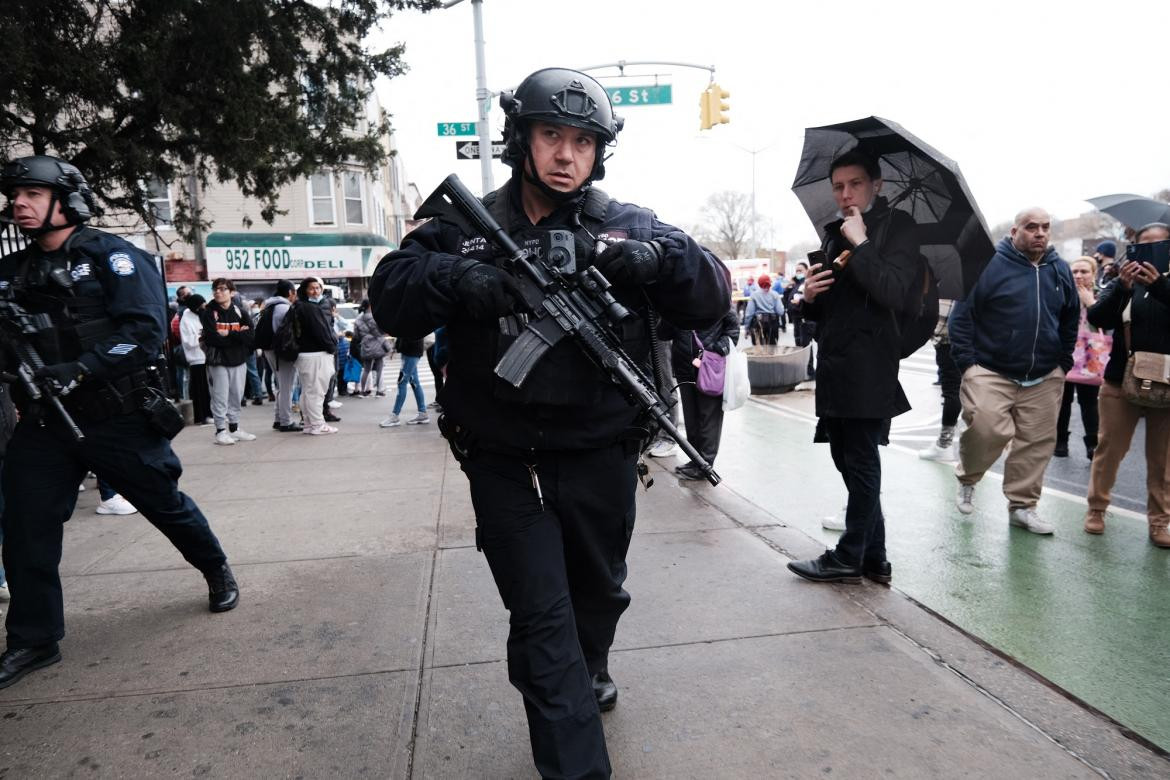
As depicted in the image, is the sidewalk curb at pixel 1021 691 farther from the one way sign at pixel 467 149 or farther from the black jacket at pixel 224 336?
the one way sign at pixel 467 149

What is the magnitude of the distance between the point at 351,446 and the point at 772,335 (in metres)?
11.1

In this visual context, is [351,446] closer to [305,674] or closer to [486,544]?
[305,674]

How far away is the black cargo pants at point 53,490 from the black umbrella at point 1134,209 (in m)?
5.20

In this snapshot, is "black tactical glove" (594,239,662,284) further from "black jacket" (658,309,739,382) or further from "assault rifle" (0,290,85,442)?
"black jacket" (658,309,739,382)

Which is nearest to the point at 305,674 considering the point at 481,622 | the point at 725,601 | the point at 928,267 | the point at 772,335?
the point at 481,622

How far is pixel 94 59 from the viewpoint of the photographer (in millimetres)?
7195

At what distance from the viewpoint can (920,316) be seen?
384 centimetres

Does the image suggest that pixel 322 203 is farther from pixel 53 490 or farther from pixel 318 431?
pixel 53 490

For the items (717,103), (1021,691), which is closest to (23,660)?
(1021,691)

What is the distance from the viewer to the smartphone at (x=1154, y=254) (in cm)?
449

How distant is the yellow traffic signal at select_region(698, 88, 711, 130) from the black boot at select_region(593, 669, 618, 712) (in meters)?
14.5

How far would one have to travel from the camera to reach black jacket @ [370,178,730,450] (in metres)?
2.17

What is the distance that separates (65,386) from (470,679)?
1.95 m

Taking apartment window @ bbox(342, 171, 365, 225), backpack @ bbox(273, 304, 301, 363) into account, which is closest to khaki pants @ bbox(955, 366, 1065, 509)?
backpack @ bbox(273, 304, 301, 363)
